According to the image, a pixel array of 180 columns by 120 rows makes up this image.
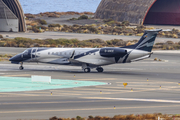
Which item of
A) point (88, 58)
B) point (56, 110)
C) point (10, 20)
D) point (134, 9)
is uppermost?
point (134, 9)

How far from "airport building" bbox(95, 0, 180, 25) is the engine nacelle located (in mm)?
74623

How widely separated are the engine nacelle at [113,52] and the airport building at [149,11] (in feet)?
245

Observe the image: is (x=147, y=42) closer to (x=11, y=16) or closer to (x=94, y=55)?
(x=94, y=55)

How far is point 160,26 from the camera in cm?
10700

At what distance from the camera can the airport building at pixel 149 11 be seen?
10856 cm

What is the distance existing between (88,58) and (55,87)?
10774 millimetres

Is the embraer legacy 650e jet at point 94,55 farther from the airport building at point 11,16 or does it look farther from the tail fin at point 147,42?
the airport building at point 11,16

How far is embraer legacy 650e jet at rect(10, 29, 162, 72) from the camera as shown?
36.9 meters

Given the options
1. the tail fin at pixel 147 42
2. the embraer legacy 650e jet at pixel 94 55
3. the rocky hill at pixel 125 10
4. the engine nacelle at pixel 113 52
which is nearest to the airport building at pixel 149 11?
the rocky hill at pixel 125 10

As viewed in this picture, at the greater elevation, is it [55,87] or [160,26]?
[160,26]

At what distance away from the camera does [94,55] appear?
38250 mm

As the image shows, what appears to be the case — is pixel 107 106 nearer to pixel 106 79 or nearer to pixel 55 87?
pixel 55 87

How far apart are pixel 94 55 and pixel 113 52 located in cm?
224

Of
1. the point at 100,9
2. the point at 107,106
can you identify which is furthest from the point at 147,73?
the point at 100,9
